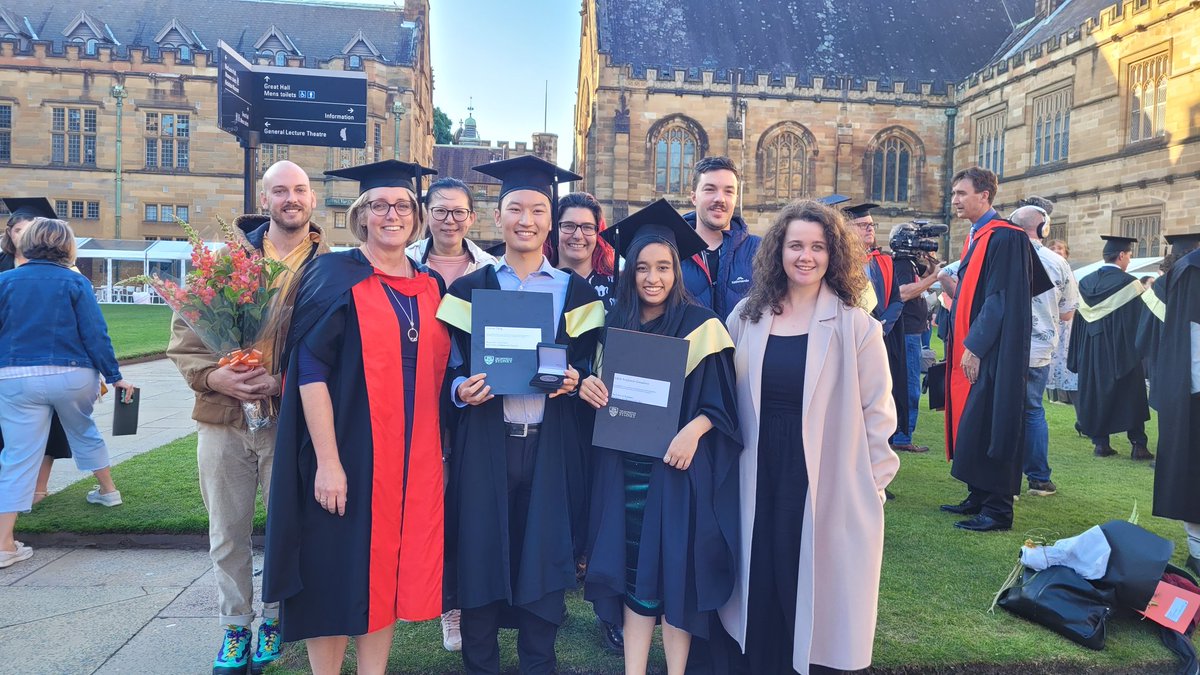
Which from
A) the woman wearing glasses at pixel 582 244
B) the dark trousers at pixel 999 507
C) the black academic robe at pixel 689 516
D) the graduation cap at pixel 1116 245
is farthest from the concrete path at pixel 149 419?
the graduation cap at pixel 1116 245

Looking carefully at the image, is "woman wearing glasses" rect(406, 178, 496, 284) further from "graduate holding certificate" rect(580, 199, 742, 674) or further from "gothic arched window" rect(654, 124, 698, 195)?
"gothic arched window" rect(654, 124, 698, 195)

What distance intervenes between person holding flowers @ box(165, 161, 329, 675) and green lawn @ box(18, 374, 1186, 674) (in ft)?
0.87

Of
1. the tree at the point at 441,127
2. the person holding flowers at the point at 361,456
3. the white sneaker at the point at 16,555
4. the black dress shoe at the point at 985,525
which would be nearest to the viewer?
the person holding flowers at the point at 361,456

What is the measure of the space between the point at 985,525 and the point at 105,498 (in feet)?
20.9

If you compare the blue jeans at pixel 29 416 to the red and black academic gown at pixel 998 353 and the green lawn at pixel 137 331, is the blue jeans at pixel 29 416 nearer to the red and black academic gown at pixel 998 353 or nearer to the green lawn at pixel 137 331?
the red and black academic gown at pixel 998 353

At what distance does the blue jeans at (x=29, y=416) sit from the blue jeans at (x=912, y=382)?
23.4 ft

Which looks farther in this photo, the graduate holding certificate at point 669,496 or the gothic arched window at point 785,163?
the gothic arched window at point 785,163

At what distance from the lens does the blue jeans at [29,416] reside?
175 inches

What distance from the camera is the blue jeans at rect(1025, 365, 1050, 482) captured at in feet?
18.9

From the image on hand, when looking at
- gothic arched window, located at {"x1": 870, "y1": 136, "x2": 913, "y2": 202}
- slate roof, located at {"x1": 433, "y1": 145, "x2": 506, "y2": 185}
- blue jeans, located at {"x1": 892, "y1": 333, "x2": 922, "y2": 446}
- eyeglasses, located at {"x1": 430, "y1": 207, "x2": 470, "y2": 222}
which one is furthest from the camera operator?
slate roof, located at {"x1": 433, "y1": 145, "x2": 506, "y2": 185}

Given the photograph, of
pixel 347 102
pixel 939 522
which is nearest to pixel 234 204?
pixel 347 102

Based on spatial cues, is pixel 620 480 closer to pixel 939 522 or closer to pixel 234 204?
pixel 939 522

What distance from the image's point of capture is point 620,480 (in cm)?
292

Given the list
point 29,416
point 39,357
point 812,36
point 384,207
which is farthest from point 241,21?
point 384,207
